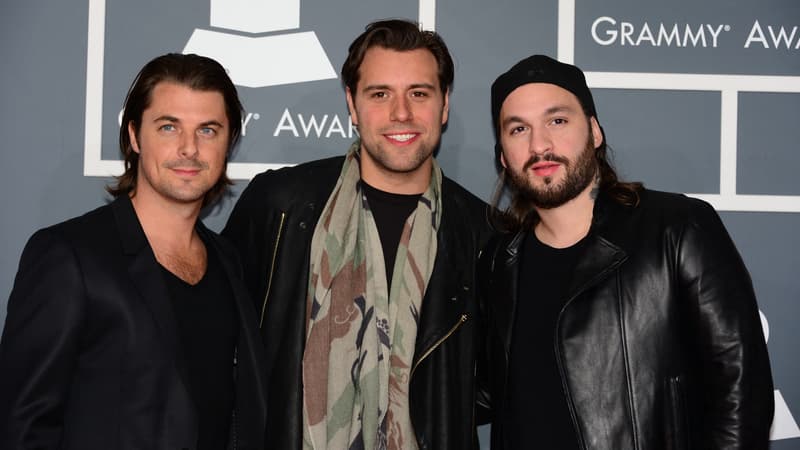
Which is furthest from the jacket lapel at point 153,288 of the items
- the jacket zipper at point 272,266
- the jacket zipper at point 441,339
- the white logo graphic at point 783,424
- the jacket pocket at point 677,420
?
the white logo graphic at point 783,424

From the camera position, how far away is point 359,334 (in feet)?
7.97

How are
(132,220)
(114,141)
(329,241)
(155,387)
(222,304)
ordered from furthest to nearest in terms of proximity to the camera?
(114,141), (329,241), (222,304), (132,220), (155,387)

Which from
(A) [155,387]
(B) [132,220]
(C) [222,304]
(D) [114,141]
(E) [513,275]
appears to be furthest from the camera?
(D) [114,141]

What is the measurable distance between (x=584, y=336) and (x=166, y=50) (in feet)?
6.78

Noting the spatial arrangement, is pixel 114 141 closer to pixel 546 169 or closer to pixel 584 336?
pixel 546 169

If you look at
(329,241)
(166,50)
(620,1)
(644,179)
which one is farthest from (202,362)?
(620,1)

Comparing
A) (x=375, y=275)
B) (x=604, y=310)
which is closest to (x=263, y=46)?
(x=375, y=275)

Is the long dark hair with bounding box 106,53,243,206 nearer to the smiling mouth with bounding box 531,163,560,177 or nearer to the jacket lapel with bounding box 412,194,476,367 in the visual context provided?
the jacket lapel with bounding box 412,194,476,367

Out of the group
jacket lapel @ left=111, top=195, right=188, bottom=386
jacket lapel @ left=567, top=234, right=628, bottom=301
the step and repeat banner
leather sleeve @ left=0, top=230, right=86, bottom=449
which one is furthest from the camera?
the step and repeat banner

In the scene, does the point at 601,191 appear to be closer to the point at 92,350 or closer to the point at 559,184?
the point at 559,184

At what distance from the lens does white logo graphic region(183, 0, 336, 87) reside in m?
2.96

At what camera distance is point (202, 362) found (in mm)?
2041

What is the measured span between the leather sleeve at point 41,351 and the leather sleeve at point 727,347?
5.55ft

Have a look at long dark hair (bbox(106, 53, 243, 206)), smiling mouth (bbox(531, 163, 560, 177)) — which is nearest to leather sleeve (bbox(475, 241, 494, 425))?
smiling mouth (bbox(531, 163, 560, 177))
